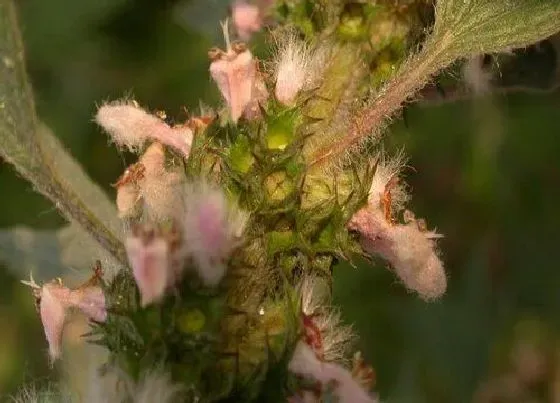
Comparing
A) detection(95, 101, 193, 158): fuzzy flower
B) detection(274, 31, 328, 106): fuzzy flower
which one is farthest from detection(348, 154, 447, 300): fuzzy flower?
detection(95, 101, 193, 158): fuzzy flower

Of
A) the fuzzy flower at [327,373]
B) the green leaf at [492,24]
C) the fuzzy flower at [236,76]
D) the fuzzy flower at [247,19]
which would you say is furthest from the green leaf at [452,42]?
the fuzzy flower at [247,19]

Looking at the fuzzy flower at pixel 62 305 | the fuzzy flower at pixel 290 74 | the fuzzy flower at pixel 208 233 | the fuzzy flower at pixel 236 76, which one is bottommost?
the fuzzy flower at pixel 62 305

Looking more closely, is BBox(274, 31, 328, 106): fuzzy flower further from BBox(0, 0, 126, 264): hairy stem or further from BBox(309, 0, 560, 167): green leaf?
BBox(0, 0, 126, 264): hairy stem

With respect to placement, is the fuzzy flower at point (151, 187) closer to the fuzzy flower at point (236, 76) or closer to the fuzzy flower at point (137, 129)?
the fuzzy flower at point (137, 129)

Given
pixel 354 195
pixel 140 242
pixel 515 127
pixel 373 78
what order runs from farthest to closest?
pixel 515 127
pixel 373 78
pixel 354 195
pixel 140 242

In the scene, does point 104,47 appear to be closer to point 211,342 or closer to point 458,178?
point 458,178

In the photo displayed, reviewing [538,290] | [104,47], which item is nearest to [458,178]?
[538,290]

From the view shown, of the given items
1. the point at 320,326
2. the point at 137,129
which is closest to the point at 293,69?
the point at 137,129

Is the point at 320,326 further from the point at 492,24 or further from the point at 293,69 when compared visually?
the point at 492,24
